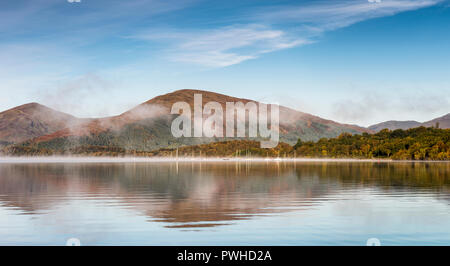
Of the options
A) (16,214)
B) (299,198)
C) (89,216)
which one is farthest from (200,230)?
(299,198)

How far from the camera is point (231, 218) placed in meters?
29.5

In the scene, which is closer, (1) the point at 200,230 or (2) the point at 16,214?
(1) the point at 200,230

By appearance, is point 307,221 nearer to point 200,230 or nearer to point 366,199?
point 200,230

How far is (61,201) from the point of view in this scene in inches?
1582

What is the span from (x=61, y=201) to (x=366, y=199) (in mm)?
27639

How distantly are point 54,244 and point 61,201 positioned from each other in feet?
61.9
